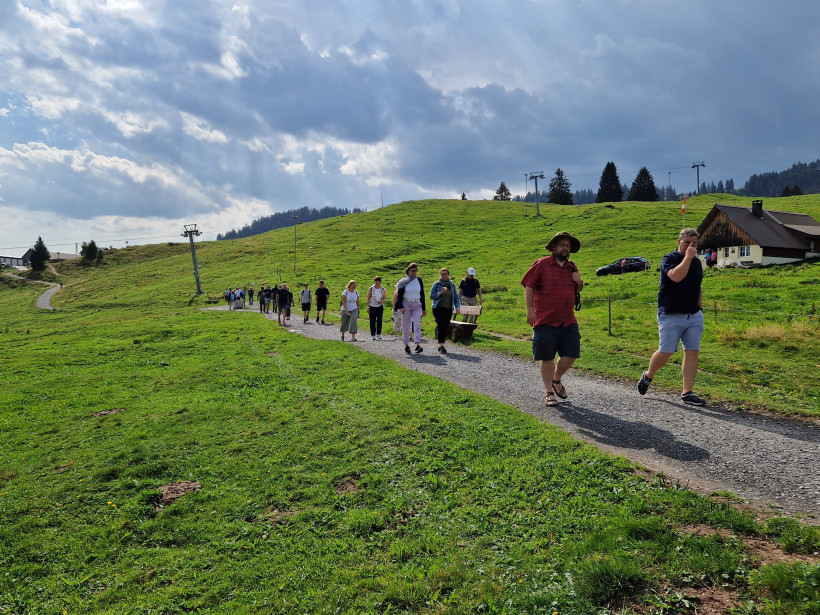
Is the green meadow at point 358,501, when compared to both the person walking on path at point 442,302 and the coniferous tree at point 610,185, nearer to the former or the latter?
the person walking on path at point 442,302

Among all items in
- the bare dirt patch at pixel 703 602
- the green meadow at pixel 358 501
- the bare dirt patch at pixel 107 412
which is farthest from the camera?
the bare dirt patch at pixel 107 412

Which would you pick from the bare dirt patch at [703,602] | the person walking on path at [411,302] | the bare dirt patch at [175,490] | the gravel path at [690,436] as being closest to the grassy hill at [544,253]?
the gravel path at [690,436]

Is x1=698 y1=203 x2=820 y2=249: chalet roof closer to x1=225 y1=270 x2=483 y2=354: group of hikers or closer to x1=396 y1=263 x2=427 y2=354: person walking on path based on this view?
x1=225 y1=270 x2=483 y2=354: group of hikers

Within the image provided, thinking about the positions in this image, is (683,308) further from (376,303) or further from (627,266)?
(627,266)

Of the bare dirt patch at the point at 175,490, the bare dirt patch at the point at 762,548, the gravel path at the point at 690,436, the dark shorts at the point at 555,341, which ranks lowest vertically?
the bare dirt patch at the point at 175,490

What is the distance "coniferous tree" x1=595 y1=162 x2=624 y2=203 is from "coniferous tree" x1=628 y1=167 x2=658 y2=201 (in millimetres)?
3550

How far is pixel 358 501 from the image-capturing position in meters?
5.23

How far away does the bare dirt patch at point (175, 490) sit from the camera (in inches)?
234

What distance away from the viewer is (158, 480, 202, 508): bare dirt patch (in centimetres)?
595

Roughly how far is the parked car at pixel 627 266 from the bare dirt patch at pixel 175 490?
45045 mm

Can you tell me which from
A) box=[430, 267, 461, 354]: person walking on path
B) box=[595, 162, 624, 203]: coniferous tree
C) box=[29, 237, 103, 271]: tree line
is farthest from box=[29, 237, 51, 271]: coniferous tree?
box=[595, 162, 624, 203]: coniferous tree

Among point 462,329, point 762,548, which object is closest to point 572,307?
point 762,548

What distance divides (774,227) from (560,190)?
80488mm

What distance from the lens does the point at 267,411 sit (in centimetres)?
914
